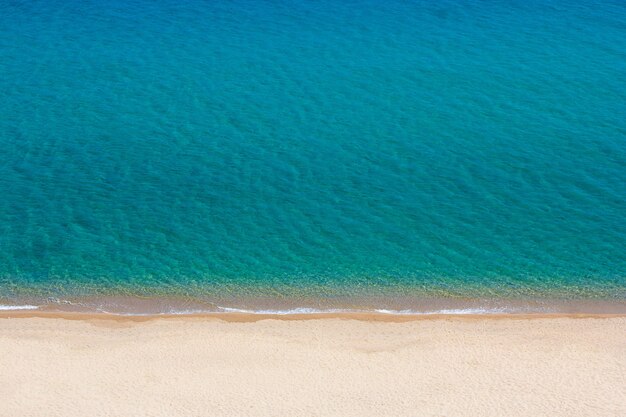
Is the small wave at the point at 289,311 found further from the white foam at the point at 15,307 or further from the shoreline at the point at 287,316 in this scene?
the white foam at the point at 15,307

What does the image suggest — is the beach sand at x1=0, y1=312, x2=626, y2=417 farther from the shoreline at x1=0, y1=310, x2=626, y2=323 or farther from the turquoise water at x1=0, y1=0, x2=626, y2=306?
the turquoise water at x1=0, y1=0, x2=626, y2=306

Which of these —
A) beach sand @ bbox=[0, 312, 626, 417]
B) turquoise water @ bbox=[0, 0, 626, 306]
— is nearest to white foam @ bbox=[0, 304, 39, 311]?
beach sand @ bbox=[0, 312, 626, 417]

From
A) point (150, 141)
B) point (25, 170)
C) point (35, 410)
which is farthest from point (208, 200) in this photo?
point (35, 410)

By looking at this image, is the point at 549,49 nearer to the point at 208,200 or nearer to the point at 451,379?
the point at 208,200

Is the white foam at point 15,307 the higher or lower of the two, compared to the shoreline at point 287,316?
lower

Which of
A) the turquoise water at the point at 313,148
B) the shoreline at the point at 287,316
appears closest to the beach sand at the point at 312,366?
the shoreline at the point at 287,316

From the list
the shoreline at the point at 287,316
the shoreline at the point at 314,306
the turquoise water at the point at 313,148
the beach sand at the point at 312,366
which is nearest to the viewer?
the beach sand at the point at 312,366

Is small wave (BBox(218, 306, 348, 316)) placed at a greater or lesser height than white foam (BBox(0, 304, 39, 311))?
greater
